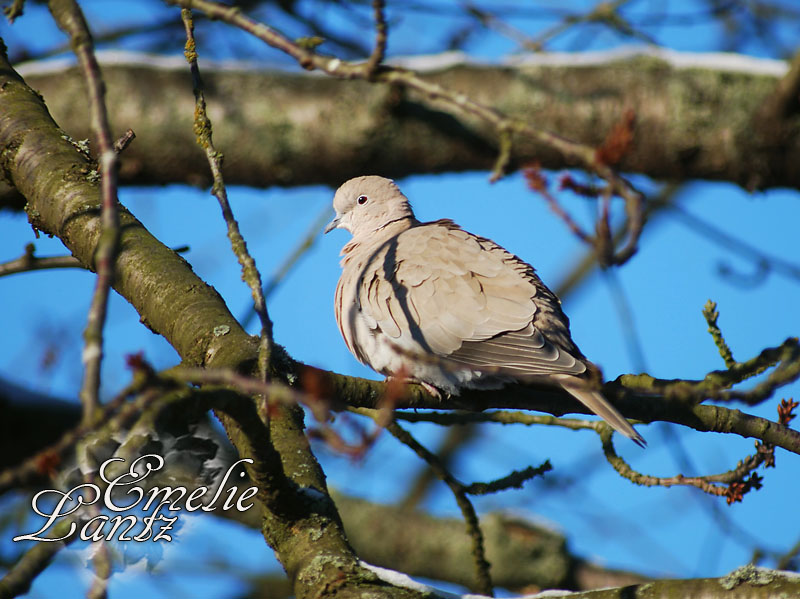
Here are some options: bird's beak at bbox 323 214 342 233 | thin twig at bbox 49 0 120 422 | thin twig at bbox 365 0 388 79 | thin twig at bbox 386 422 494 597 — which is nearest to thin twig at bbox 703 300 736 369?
thin twig at bbox 386 422 494 597

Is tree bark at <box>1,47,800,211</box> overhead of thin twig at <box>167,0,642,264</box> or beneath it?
overhead

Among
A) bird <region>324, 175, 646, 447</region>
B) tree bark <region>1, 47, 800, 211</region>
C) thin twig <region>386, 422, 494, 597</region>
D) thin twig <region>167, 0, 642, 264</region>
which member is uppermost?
tree bark <region>1, 47, 800, 211</region>

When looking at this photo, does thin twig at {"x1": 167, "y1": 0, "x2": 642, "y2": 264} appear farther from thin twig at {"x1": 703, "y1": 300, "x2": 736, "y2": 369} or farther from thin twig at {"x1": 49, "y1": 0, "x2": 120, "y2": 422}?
thin twig at {"x1": 703, "y1": 300, "x2": 736, "y2": 369}

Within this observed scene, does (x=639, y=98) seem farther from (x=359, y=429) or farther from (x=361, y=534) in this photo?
(x=359, y=429)

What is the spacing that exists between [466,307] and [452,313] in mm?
60

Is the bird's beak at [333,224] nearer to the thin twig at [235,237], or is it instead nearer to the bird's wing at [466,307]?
the bird's wing at [466,307]

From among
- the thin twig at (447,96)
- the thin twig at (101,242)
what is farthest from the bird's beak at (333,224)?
the thin twig at (101,242)

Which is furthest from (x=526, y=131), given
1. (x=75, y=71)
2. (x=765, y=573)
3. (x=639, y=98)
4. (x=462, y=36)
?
(x=462, y=36)

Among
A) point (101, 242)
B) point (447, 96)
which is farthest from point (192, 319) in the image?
point (447, 96)

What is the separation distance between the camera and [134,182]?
473cm

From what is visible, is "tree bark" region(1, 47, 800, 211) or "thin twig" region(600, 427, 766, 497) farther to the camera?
"tree bark" region(1, 47, 800, 211)

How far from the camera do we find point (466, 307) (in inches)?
129

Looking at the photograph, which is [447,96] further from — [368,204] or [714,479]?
[368,204]

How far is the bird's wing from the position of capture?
313 centimetres
